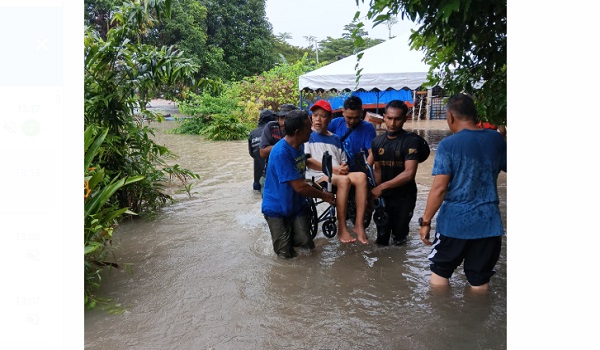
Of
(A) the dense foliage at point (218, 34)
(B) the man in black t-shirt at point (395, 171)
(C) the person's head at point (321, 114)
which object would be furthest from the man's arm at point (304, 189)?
(A) the dense foliage at point (218, 34)

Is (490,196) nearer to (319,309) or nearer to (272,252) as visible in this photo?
(319,309)

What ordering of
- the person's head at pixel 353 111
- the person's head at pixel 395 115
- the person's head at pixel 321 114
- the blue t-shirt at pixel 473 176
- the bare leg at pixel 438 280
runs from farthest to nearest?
1. the person's head at pixel 353 111
2. the person's head at pixel 321 114
3. the person's head at pixel 395 115
4. the bare leg at pixel 438 280
5. the blue t-shirt at pixel 473 176

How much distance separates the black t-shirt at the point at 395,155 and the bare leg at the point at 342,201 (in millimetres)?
410

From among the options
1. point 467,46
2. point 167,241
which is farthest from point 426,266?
point 167,241

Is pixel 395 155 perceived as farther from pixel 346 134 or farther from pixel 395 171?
pixel 346 134

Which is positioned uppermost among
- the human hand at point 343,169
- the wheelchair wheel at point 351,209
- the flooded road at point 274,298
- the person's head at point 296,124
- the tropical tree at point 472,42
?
the tropical tree at point 472,42

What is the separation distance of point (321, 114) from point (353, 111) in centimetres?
48

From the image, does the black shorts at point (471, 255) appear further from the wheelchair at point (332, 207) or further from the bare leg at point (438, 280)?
the wheelchair at point (332, 207)

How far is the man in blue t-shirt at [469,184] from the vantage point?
11.9 feet

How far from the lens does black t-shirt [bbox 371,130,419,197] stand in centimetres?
527

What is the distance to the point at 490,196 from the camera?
12.1ft

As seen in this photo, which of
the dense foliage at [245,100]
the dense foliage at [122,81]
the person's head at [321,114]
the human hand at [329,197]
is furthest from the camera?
the dense foliage at [245,100]

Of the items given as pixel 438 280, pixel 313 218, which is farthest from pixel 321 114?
pixel 438 280
